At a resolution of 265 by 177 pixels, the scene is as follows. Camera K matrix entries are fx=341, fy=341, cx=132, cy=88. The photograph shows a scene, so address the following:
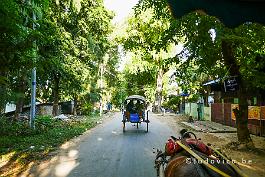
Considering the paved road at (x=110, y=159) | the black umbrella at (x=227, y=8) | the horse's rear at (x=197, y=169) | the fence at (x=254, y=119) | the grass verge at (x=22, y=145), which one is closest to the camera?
the black umbrella at (x=227, y=8)

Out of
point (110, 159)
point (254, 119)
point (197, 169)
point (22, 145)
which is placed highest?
point (254, 119)

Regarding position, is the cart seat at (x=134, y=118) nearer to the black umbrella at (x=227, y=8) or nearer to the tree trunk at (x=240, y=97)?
the tree trunk at (x=240, y=97)

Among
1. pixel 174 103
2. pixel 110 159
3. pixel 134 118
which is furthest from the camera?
pixel 174 103

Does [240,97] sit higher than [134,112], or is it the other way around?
[240,97]

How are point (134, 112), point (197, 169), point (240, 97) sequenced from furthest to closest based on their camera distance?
point (134, 112) < point (240, 97) < point (197, 169)

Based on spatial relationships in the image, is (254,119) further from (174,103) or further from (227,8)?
(174,103)

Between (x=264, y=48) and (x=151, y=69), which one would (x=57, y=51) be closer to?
(x=264, y=48)

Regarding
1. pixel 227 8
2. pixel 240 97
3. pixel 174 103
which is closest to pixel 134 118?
pixel 240 97

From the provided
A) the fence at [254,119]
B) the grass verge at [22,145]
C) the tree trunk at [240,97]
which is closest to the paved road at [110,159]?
the grass verge at [22,145]

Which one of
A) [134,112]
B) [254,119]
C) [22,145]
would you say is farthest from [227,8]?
[134,112]

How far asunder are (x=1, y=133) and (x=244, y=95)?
36.8 ft

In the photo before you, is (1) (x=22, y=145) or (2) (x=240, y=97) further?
(1) (x=22, y=145)

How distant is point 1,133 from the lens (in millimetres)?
16312

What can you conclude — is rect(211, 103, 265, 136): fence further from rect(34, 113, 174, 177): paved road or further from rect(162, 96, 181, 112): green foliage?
rect(162, 96, 181, 112): green foliage
